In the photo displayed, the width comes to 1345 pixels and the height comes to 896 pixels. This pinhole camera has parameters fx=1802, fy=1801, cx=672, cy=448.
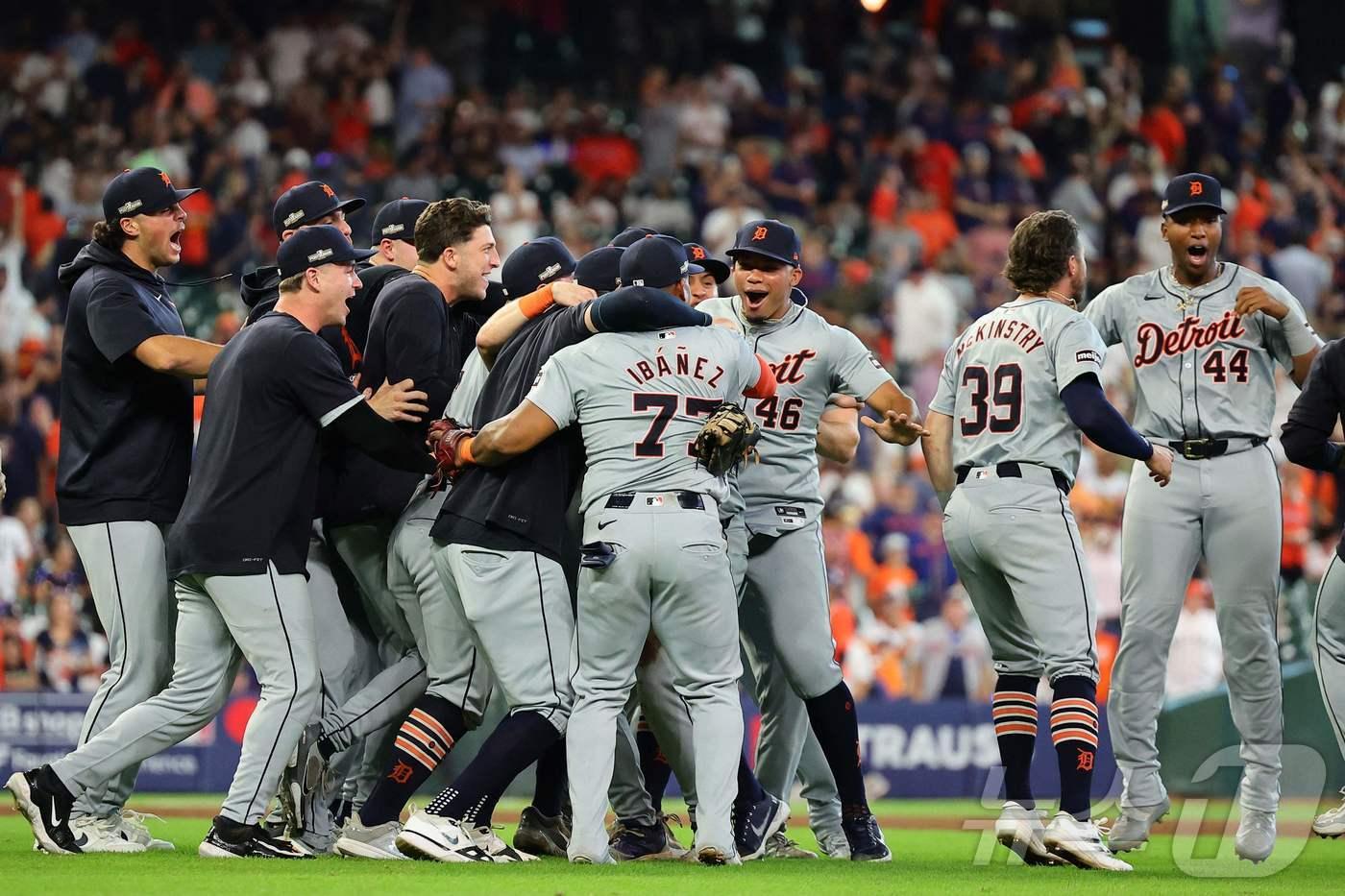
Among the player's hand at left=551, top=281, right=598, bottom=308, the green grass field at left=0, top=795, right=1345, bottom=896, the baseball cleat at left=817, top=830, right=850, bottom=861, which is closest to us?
the green grass field at left=0, top=795, right=1345, bottom=896

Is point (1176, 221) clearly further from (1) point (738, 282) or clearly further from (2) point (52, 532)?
(2) point (52, 532)

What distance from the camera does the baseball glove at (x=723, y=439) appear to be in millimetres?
6488

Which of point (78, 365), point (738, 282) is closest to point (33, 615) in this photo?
point (78, 365)

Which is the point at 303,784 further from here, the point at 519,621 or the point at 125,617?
the point at 519,621

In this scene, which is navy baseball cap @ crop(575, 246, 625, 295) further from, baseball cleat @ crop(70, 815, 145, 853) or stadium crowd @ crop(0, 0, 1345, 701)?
stadium crowd @ crop(0, 0, 1345, 701)

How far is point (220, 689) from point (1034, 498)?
10.4 ft

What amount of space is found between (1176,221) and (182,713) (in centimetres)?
455

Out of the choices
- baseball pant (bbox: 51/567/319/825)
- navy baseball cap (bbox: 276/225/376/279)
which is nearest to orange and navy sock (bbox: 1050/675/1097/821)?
baseball pant (bbox: 51/567/319/825)

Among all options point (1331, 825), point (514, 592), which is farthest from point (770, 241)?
point (1331, 825)

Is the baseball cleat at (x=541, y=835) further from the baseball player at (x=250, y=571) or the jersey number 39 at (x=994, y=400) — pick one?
the jersey number 39 at (x=994, y=400)

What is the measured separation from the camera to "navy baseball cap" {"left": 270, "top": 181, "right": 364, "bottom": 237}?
7645 millimetres

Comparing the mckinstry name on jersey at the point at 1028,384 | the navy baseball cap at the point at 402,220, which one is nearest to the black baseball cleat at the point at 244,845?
the navy baseball cap at the point at 402,220

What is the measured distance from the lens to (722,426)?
6.48 metres

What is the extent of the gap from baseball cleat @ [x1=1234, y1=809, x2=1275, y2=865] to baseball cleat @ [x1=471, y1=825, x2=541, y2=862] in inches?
114
